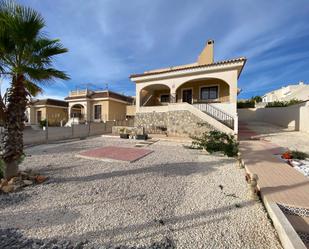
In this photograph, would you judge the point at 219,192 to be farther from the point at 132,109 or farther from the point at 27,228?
the point at 132,109

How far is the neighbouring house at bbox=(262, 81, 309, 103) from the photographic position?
25.9m

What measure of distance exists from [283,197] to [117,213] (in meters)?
3.54

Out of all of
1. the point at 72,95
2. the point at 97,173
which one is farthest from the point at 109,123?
the point at 97,173

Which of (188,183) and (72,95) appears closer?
(188,183)

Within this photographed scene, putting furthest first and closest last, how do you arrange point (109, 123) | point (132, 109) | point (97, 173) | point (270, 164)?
point (132, 109) → point (109, 123) → point (270, 164) → point (97, 173)

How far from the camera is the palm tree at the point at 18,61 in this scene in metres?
4.05

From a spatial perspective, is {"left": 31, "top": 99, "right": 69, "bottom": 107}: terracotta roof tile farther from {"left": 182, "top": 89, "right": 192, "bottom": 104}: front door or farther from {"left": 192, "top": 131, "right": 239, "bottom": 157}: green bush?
{"left": 192, "top": 131, "right": 239, "bottom": 157}: green bush

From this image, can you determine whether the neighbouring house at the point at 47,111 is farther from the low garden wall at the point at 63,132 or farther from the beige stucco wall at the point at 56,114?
the low garden wall at the point at 63,132

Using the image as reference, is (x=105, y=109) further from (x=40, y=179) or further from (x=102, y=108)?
(x=40, y=179)

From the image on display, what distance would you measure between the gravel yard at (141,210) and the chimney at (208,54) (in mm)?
15189

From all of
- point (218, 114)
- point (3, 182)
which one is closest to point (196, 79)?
point (218, 114)

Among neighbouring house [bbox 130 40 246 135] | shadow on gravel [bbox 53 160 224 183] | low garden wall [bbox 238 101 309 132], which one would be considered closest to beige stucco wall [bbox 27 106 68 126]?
neighbouring house [bbox 130 40 246 135]

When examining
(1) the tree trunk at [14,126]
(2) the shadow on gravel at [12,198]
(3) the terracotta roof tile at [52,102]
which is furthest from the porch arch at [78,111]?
(2) the shadow on gravel at [12,198]

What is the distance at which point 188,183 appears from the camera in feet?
15.8
